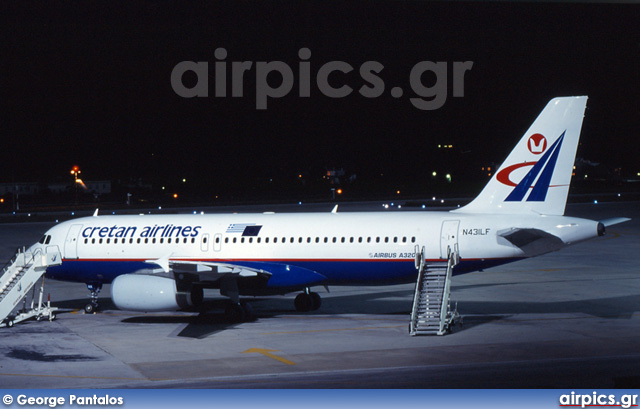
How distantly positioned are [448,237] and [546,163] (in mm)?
4371

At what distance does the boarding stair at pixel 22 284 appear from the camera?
30547mm

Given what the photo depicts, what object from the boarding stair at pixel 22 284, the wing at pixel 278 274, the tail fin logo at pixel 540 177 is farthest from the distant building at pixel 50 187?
the tail fin logo at pixel 540 177

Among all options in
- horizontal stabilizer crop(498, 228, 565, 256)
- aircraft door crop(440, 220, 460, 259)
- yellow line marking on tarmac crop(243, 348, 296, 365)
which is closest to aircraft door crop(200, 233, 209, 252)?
yellow line marking on tarmac crop(243, 348, 296, 365)

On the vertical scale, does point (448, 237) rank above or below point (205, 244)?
above

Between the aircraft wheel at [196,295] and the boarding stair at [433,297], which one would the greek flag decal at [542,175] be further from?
the aircraft wheel at [196,295]

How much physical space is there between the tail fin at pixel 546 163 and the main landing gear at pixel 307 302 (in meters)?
8.34

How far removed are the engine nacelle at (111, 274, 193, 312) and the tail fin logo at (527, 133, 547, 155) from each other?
43.7 ft

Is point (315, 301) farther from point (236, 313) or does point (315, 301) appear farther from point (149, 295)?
point (149, 295)

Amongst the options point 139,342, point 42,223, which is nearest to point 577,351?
point 139,342

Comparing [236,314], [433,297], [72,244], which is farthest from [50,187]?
[433,297]

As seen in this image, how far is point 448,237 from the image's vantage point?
96.6 feet

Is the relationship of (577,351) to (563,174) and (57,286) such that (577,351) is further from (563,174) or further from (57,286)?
(57,286)

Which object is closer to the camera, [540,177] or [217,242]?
[540,177]

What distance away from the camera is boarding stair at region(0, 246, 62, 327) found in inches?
1203
